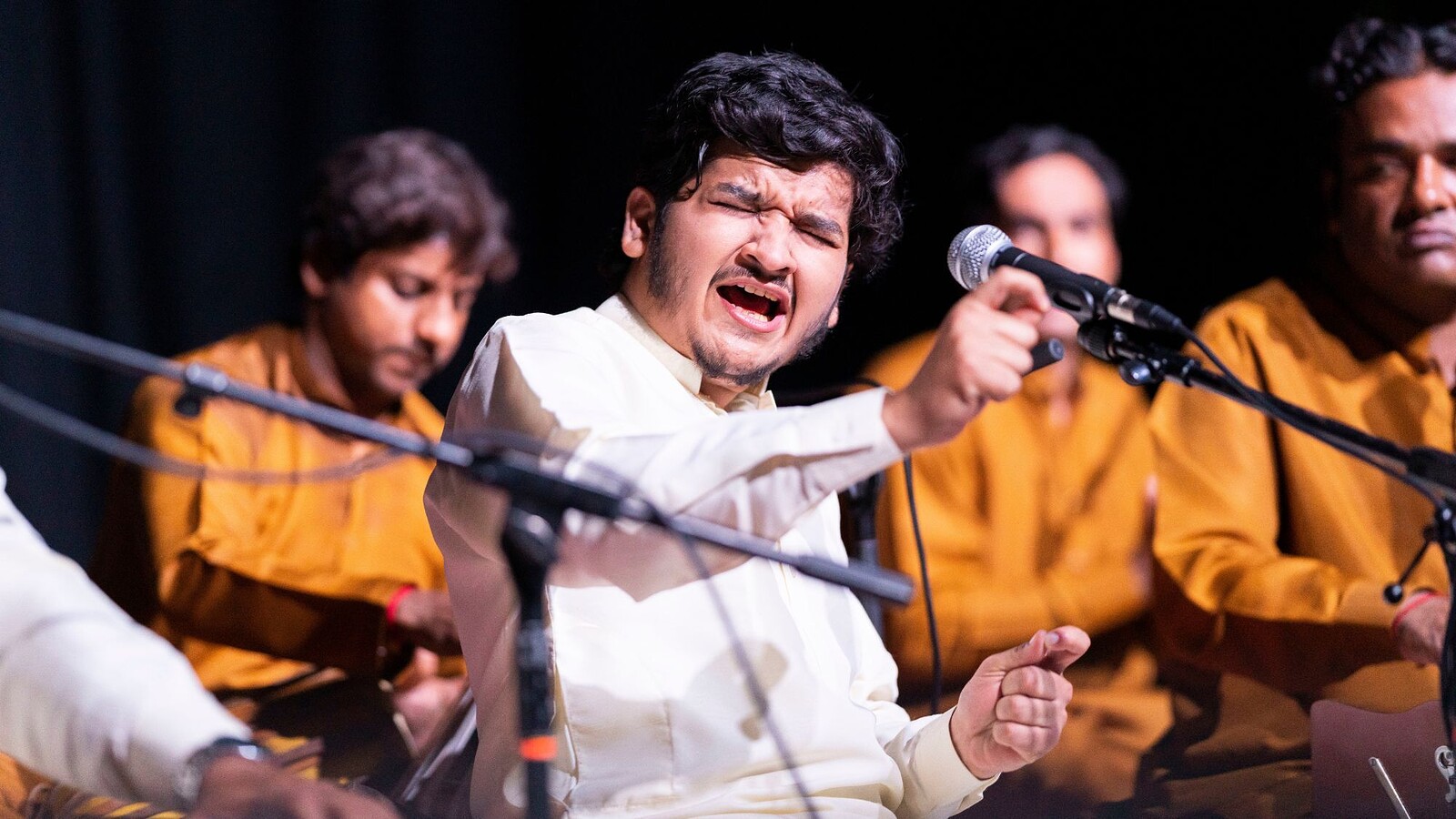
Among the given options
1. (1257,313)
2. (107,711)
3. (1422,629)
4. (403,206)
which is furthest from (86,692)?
(1257,313)

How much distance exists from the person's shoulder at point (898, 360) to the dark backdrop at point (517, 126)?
4cm

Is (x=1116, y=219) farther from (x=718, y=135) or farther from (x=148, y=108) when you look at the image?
(x=148, y=108)

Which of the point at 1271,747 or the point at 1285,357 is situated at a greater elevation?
the point at 1285,357

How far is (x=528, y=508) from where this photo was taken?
114 cm

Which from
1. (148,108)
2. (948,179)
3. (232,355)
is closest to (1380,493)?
(948,179)

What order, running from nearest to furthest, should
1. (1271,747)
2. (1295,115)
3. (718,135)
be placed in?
(718,135) → (1271,747) → (1295,115)

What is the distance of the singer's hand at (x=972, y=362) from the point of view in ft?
4.07

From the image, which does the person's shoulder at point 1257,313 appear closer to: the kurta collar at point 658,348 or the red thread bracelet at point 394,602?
the kurta collar at point 658,348

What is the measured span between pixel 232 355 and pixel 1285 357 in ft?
7.62

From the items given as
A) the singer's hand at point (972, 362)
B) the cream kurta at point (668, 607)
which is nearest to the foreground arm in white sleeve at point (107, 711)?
the cream kurta at point (668, 607)

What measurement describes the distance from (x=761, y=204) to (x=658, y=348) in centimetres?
23

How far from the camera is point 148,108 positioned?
292 cm

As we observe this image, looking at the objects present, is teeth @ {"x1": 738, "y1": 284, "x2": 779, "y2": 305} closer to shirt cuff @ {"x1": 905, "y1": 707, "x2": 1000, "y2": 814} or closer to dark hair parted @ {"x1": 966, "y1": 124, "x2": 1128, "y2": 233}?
shirt cuff @ {"x1": 905, "y1": 707, "x2": 1000, "y2": 814}

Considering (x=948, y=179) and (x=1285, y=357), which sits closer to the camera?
(x=1285, y=357)
